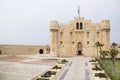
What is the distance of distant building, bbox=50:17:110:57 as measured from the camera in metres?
59.6

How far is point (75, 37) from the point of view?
6019 centimetres

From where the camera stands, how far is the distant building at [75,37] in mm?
59625

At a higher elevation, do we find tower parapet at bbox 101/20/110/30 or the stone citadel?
tower parapet at bbox 101/20/110/30

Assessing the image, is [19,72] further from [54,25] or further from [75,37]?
[75,37]

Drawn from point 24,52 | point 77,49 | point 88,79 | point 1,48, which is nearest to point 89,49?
point 77,49

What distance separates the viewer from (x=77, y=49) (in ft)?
199

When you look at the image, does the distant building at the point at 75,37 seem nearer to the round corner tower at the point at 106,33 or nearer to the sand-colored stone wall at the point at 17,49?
the round corner tower at the point at 106,33

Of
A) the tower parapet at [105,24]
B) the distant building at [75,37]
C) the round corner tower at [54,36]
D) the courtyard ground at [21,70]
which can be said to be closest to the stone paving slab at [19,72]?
the courtyard ground at [21,70]

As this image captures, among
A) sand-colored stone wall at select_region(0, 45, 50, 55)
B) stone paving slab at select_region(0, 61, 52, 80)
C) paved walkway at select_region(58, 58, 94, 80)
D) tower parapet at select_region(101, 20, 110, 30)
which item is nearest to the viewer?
paved walkway at select_region(58, 58, 94, 80)

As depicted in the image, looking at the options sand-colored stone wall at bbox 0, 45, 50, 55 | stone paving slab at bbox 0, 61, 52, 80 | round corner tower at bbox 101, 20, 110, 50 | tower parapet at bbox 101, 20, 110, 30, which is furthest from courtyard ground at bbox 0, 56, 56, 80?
sand-colored stone wall at bbox 0, 45, 50, 55

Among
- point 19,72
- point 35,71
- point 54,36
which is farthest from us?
point 54,36

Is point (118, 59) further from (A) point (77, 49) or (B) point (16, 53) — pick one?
(B) point (16, 53)

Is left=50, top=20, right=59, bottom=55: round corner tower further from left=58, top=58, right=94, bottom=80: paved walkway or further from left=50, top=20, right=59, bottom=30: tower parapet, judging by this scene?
left=58, top=58, right=94, bottom=80: paved walkway

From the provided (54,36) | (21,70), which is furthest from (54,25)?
(21,70)
